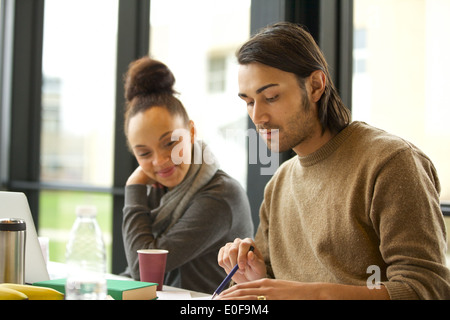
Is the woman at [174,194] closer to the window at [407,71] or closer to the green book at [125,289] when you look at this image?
the green book at [125,289]

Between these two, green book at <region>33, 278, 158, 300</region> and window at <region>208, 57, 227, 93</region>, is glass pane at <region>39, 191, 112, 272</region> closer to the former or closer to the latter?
window at <region>208, 57, 227, 93</region>

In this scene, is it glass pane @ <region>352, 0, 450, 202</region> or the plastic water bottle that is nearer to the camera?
the plastic water bottle

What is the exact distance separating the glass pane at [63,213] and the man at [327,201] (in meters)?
1.87

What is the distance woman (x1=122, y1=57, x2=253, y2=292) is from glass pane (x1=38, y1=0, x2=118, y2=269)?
1.44 meters

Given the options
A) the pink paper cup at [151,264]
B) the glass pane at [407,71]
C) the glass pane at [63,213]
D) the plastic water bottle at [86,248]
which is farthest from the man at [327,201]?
the glass pane at [63,213]

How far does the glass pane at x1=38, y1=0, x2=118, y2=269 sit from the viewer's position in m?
3.50

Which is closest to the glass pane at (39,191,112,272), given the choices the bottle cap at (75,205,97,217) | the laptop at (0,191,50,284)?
the bottle cap at (75,205,97,217)

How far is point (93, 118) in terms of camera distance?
3641 mm

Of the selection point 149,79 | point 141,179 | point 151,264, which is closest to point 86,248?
point 141,179

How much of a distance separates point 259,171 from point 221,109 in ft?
3.59

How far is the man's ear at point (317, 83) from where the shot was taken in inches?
57.3

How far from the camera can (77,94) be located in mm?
3732

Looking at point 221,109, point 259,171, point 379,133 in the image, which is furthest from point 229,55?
point 379,133
